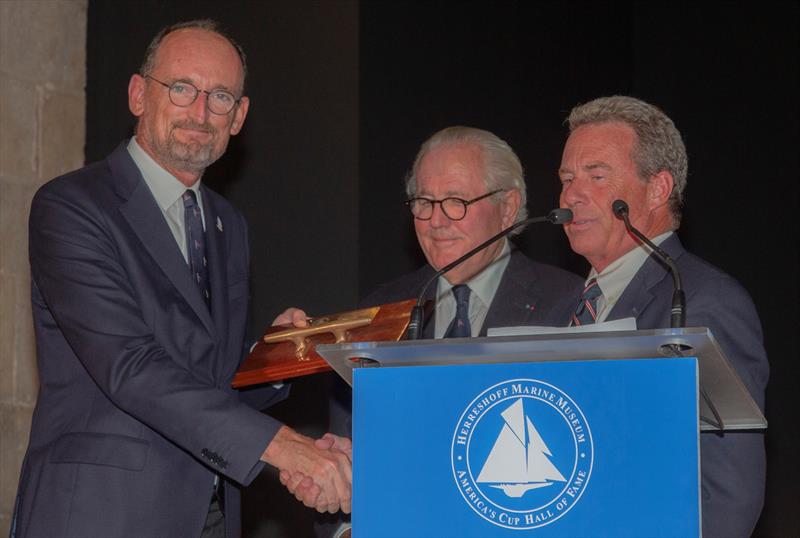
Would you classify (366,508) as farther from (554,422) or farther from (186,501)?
(186,501)

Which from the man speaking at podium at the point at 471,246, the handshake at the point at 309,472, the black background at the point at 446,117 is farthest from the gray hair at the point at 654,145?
the black background at the point at 446,117

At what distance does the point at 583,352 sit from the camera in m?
1.77

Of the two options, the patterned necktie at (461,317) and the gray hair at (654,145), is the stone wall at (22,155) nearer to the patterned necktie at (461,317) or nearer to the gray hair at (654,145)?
the patterned necktie at (461,317)

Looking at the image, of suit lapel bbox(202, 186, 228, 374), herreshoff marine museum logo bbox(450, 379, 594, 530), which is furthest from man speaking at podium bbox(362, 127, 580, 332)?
herreshoff marine museum logo bbox(450, 379, 594, 530)

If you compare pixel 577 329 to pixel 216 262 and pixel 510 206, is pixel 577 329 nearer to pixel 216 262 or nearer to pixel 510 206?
pixel 216 262

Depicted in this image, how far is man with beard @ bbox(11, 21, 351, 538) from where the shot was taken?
8.37ft

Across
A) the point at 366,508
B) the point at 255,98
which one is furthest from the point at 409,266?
the point at 366,508

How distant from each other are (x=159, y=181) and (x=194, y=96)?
24 centimetres

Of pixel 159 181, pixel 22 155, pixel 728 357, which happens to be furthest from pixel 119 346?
pixel 22 155

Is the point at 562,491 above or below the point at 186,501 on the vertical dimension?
above

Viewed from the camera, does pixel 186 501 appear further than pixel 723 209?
No

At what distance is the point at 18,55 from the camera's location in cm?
411

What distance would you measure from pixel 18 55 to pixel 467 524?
3.01 meters

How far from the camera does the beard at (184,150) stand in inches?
115
